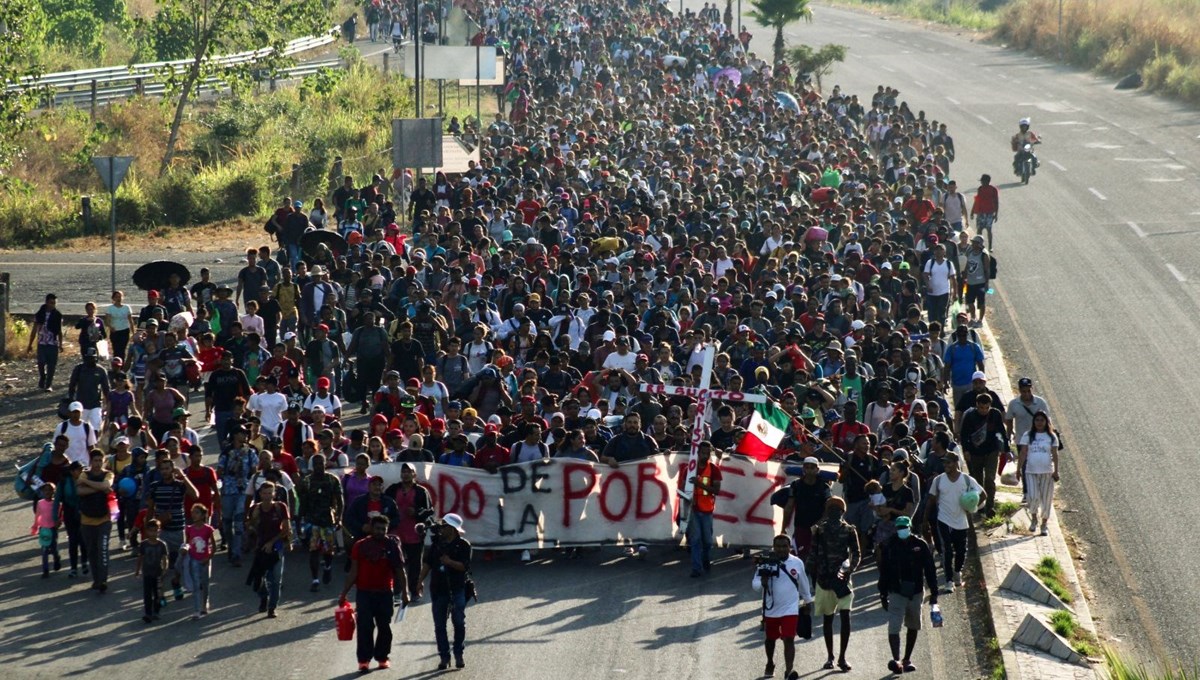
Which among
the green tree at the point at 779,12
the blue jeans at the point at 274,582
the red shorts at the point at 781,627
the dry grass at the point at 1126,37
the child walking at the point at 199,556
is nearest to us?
the red shorts at the point at 781,627

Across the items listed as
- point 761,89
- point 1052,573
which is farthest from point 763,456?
point 761,89

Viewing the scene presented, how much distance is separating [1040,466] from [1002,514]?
32.2 inches

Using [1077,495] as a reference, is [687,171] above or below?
above

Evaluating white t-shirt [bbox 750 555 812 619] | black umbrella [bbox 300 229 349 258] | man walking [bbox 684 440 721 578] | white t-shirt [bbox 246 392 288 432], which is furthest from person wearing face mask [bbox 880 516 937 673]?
black umbrella [bbox 300 229 349 258]

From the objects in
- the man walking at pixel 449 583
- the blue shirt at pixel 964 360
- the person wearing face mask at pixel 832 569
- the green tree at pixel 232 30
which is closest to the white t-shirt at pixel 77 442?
the man walking at pixel 449 583

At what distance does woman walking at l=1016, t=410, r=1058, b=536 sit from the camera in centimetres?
1797

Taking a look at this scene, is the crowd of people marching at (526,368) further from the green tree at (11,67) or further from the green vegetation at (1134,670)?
the green tree at (11,67)

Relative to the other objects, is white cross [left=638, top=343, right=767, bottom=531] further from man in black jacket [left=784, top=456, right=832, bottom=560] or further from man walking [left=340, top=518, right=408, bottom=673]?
man walking [left=340, top=518, right=408, bottom=673]

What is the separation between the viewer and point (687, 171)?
32.6 m

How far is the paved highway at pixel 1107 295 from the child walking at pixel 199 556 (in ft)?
25.4

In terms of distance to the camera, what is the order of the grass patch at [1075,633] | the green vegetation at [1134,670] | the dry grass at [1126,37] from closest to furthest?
the green vegetation at [1134,670] < the grass patch at [1075,633] < the dry grass at [1126,37]

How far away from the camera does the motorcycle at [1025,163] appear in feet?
137

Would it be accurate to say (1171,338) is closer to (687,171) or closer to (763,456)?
(687,171)

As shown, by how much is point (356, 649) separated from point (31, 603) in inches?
126
